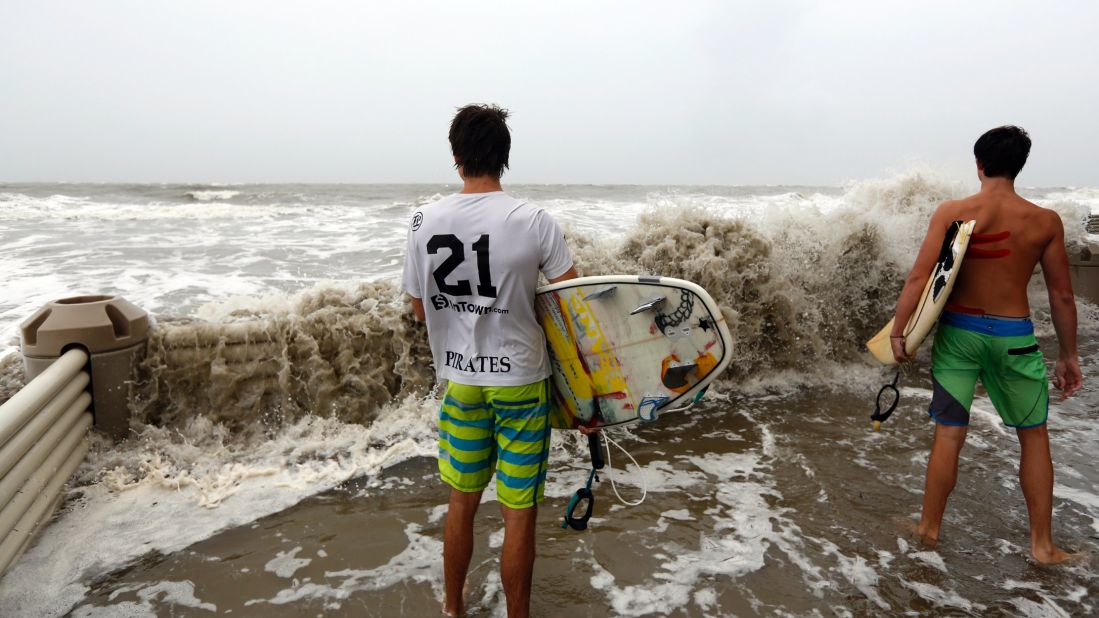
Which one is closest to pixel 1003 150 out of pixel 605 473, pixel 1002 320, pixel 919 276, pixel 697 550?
pixel 919 276

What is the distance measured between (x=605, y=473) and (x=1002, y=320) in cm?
237

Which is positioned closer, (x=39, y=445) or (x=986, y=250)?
(x=986, y=250)

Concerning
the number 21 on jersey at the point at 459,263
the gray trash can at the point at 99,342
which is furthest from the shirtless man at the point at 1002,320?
the gray trash can at the point at 99,342

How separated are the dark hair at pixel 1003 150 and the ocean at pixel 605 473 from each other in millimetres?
1894

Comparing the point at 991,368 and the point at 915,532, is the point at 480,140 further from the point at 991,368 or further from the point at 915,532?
the point at 915,532

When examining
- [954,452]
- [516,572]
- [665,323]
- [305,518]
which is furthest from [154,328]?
[954,452]

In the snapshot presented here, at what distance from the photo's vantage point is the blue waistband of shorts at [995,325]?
281cm

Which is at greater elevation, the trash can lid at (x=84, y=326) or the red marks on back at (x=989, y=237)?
the red marks on back at (x=989, y=237)

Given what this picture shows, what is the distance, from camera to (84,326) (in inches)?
150

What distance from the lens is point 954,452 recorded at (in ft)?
9.55

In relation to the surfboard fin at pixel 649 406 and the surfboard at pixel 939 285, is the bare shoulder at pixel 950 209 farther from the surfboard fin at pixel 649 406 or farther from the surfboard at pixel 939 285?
the surfboard fin at pixel 649 406

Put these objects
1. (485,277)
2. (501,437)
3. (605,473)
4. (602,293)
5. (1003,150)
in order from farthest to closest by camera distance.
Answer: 1. (605,473)
2. (1003,150)
3. (602,293)
4. (501,437)
5. (485,277)

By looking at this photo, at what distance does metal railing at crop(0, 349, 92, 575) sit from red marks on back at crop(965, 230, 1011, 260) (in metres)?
4.56

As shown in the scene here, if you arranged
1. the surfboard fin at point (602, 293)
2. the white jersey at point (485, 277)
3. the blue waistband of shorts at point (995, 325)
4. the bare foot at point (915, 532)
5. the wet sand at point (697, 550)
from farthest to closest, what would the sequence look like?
1. the bare foot at point (915, 532)
2. the blue waistband of shorts at point (995, 325)
3. the wet sand at point (697, 550)
4. the surfboard fin at point (602, 293)
5. the white jersey at point (485, 277)
